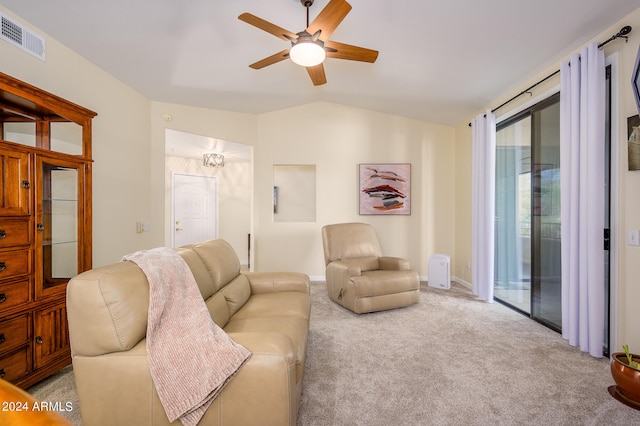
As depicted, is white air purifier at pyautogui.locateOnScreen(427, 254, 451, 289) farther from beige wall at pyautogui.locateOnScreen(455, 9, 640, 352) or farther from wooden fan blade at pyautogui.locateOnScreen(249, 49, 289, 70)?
wooden fan blade at pyautogui.locateOnScreen(249, 49, 289, 70)

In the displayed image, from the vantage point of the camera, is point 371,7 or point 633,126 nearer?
point 633,126

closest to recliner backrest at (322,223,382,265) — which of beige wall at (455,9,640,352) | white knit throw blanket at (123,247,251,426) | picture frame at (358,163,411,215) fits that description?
picture frame at (358,163,411,215)

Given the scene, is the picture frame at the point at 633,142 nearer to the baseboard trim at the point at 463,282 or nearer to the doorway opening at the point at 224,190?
the baseboard trim at the point at 463,282

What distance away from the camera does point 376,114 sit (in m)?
4.83

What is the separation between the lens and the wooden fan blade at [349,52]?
2221 mm

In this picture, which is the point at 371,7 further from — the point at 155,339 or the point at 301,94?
the point at 155,339

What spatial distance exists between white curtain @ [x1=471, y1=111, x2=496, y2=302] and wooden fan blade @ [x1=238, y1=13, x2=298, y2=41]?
9.02 feet

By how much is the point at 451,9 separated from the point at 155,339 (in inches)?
110

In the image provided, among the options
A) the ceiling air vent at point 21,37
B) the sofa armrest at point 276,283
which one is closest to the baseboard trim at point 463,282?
the sofa armrest at point 276,283

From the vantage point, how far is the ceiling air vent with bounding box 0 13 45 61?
6.52 feet

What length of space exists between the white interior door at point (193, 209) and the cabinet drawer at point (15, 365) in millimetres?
4092

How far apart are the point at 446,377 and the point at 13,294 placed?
2.73 meters

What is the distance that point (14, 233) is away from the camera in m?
1.77

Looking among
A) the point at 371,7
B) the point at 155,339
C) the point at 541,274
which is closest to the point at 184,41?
the point at 371,7
